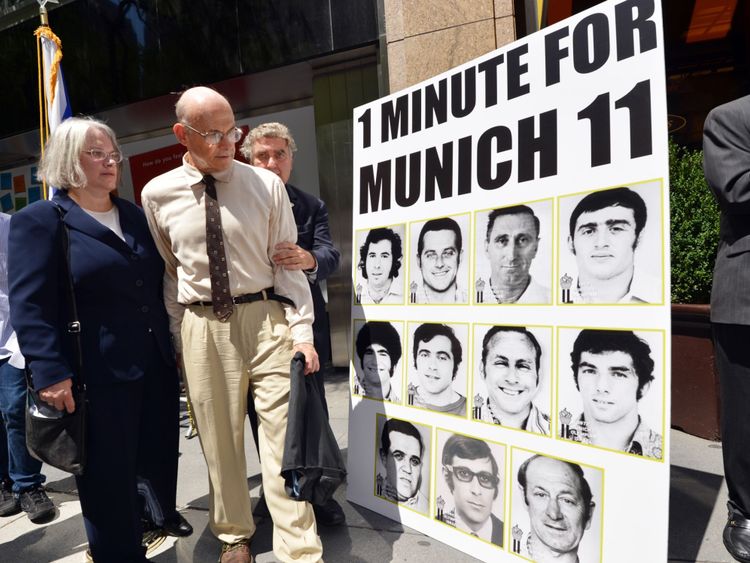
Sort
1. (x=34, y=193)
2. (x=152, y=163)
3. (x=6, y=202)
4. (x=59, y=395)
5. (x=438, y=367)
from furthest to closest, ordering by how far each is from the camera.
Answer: (x=6, y=202), (x=34, y=193), (x=152, y=163), (x=438, y=367), (x=59, y=395)

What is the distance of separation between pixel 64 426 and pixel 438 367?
149 cm

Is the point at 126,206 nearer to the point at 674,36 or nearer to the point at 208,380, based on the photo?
the point at 208,380

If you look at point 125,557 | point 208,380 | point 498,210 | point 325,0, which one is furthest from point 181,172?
point 325,0

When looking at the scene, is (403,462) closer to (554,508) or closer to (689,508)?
(554,508)

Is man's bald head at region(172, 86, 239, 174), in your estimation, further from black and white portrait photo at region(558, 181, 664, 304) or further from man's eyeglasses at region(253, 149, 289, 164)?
black and white portrait photo at region(558, 181, 664, 304)

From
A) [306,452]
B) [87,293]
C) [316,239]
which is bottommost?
[306,452]

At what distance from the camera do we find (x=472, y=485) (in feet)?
7.90

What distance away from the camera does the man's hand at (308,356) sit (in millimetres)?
2359

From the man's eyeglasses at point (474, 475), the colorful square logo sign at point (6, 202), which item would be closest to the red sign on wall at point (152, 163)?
the colorful square logo sign at point (6, 202)

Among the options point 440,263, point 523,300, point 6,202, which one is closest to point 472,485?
point 523,300

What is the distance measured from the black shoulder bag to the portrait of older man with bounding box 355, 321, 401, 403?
1273 mm

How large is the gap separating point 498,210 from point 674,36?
459 cm

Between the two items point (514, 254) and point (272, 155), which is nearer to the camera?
point (514, 254)

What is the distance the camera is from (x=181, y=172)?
2422mm
